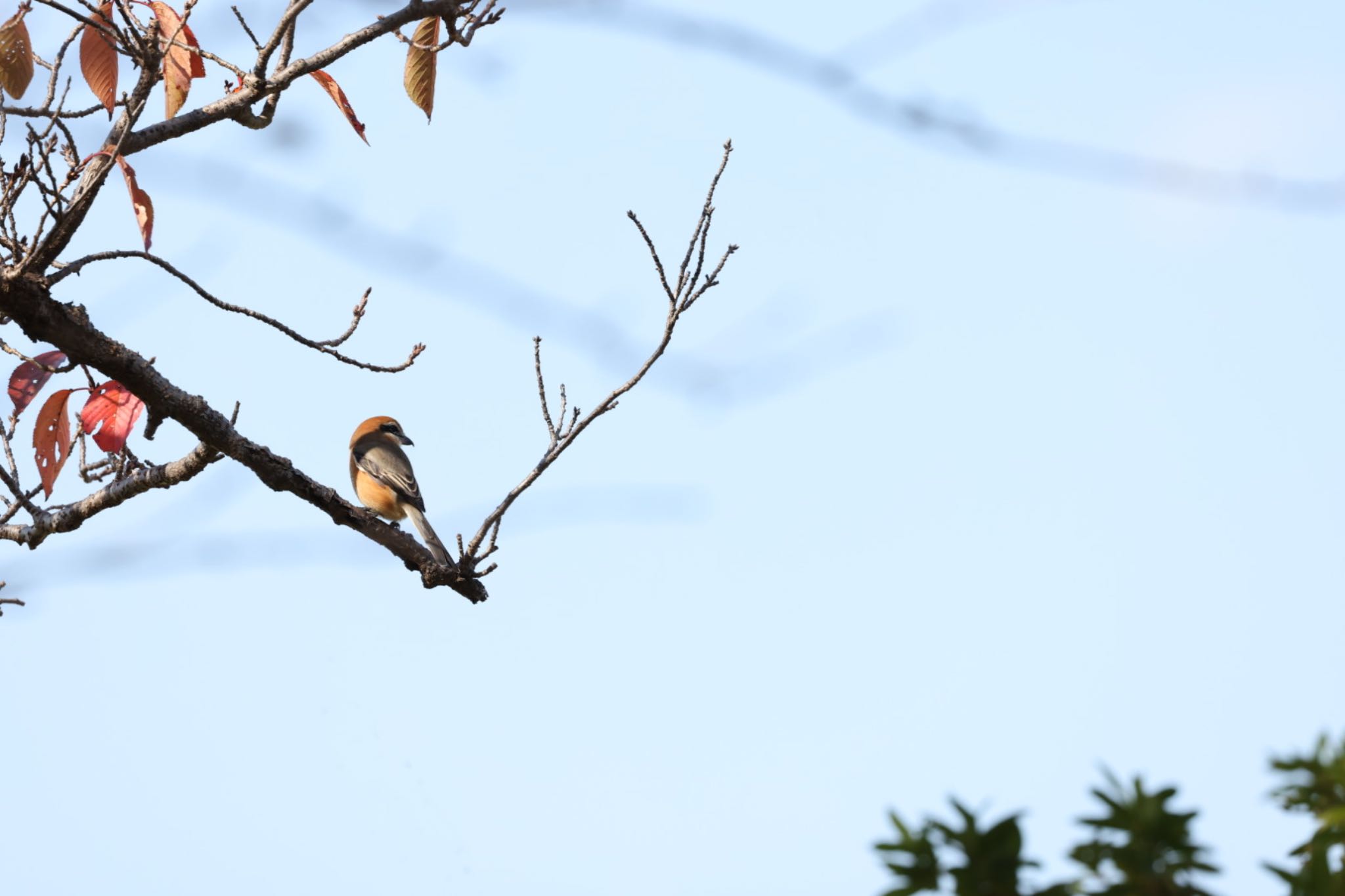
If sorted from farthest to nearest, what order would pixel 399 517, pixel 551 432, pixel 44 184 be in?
pixel 399 517 < pixel 551 432 < pixel 44 184

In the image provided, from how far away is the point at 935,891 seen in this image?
1.64 m

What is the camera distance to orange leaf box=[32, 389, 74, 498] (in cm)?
429

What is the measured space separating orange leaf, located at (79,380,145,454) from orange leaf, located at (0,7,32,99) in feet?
3.22

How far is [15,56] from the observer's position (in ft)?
13.0

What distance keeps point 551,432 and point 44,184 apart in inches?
72.0

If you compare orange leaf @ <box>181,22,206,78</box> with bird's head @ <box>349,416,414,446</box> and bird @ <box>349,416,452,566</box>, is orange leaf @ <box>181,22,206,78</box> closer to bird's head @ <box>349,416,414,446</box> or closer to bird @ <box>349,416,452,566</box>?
bird @ <box>349,416,452,566</box>

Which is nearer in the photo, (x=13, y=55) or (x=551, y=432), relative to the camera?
(x=13, y=55)

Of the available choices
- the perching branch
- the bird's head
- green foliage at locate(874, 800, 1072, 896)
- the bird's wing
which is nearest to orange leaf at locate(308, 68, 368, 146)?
Answer: the perching branch

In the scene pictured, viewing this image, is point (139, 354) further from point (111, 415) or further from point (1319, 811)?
point (1319, 811)

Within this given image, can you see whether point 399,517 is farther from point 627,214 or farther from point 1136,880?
point 1136,880

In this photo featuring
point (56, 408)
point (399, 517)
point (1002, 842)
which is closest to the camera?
point (1002, 842)

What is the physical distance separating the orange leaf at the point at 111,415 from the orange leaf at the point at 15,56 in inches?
38.6

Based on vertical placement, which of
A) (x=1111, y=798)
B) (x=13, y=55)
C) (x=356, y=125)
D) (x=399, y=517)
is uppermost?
(x=399, y=517)

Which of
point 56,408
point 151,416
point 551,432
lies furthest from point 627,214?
point 56,408
